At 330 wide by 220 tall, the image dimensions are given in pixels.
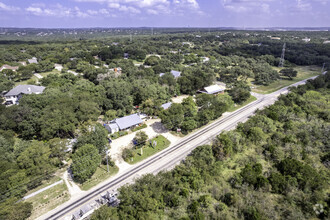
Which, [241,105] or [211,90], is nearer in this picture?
[241,105]

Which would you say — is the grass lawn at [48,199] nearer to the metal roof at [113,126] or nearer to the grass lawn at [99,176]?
the grass lawn at [99,176]

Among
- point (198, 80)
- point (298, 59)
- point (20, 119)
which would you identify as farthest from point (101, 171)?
point (298, 59)

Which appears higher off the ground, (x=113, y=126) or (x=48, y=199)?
(x=113, y=126)

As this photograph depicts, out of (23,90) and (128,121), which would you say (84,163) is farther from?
(23,90)

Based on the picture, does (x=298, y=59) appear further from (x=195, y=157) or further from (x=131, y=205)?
(x=131, y=205)

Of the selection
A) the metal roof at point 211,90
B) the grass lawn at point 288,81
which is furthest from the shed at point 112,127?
the grass lawn at point 288,81

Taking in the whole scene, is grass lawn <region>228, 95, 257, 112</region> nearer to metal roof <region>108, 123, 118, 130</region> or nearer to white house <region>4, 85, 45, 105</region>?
metal roof <region>108, 123, 118, 130</region>

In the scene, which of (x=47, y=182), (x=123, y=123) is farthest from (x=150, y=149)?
(x=47, y=182)
